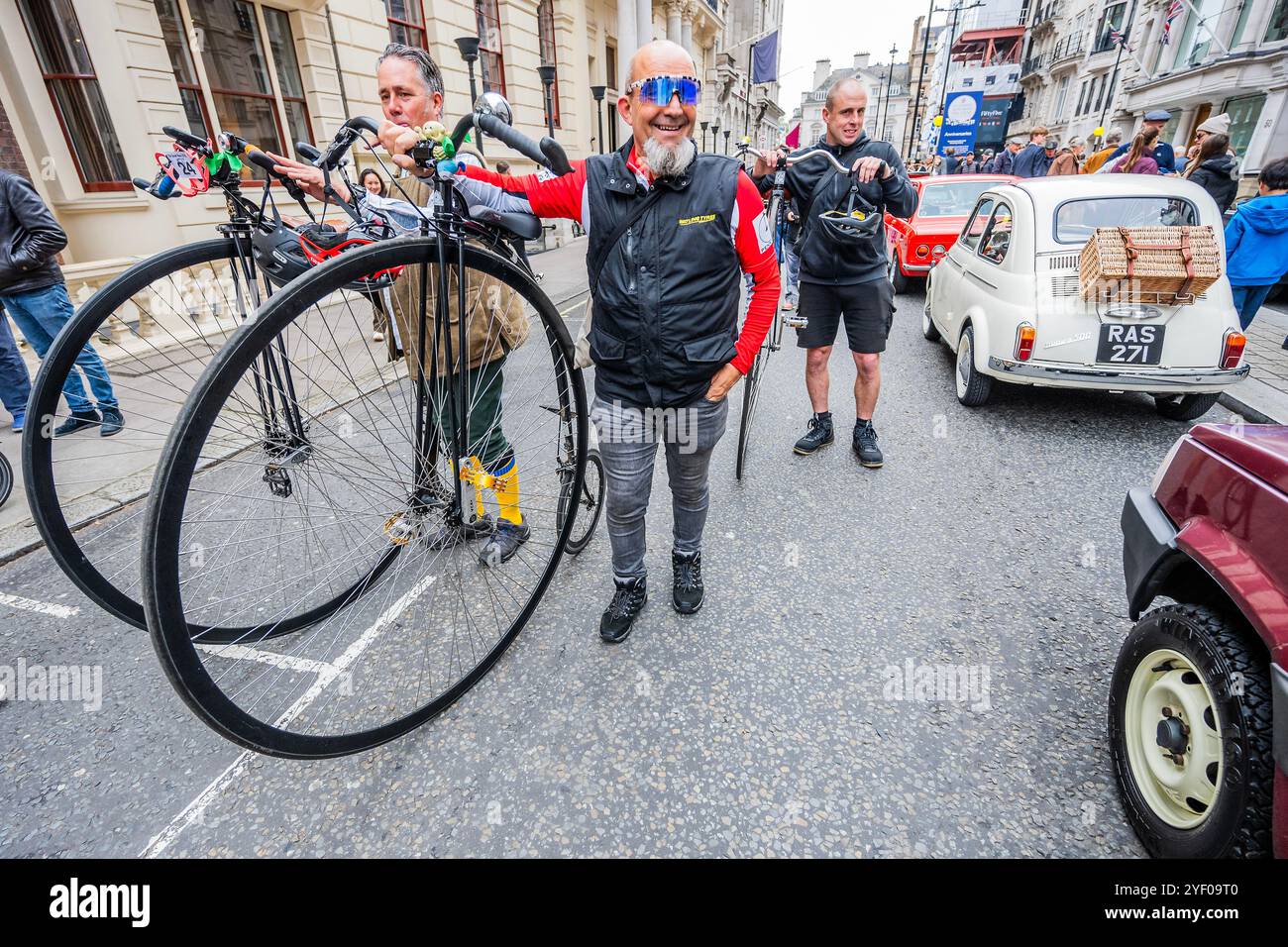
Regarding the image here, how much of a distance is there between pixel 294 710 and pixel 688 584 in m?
1.72

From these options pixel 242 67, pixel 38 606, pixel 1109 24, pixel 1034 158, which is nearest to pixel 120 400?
pixel 38 606

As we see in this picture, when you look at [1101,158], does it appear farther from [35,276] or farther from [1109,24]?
[1109,24]

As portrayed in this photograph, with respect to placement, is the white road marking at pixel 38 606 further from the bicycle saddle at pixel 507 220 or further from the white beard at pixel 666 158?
the white beard at pixel 666 158

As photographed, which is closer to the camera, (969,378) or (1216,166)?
(969,378)

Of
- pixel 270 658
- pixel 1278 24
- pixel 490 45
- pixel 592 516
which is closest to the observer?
pixel 270 658

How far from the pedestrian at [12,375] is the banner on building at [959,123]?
3206 centimetres

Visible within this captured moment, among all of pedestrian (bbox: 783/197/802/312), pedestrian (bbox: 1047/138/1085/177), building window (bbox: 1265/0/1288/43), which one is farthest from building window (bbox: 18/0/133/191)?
building window (bbox: 1265/0/1288/43)

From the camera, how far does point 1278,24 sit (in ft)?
72.2

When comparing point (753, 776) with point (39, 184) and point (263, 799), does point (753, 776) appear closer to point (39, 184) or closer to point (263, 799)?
point (263, 799)

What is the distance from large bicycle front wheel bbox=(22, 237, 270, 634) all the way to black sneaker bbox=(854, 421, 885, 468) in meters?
3.73

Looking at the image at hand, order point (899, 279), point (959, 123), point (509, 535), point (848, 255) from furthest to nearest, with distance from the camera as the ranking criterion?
point (959, 123) < point (899, 279) < point (848, 255) < point (509, 535)

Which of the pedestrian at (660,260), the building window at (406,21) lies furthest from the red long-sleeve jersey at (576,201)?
the building window at (406,21)
